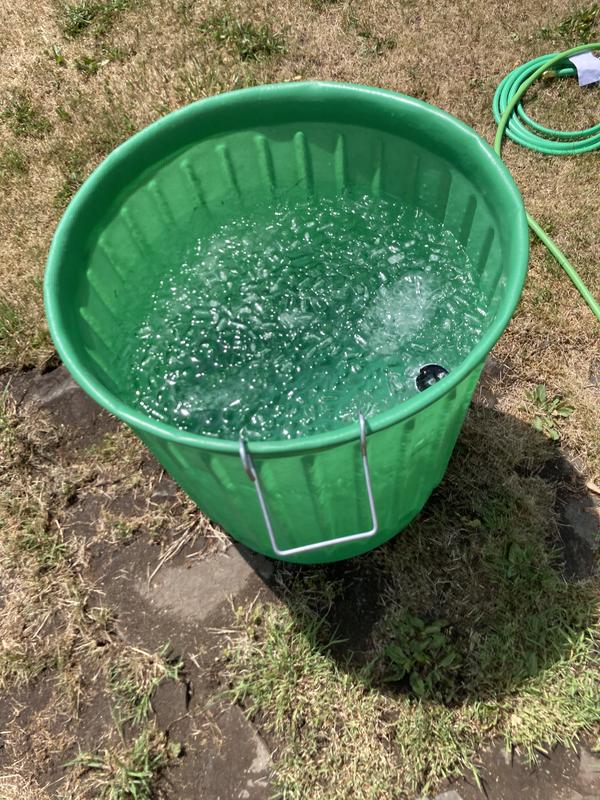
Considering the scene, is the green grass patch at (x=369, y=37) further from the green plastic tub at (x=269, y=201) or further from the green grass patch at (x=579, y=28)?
the green plastic tub at (x=269, y=201)

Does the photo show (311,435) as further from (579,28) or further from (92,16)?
(92,16)

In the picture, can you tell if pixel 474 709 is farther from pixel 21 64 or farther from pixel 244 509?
pixel 21 64

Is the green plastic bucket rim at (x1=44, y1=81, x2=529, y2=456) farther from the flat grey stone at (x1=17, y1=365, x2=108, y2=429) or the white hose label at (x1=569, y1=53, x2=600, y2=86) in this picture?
the white hose label at (x1=569, y1=53, x2=600, y2=86)

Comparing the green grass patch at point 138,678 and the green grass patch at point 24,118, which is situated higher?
the green grass patch at point 24,118

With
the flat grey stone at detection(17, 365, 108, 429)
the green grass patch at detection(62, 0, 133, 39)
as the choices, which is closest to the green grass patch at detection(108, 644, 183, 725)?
the flat grey stone at detection(17, 365, 108, 429)

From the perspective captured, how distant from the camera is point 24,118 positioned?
2.76 metres

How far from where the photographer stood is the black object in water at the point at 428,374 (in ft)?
5.35

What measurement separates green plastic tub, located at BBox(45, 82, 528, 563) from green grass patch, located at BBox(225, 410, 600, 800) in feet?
0.53

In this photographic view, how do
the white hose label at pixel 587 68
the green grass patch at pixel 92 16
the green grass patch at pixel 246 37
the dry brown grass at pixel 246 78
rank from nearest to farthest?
the dry brown grass at pixel 246 78
the white hose label at pixel 587 68
the green grass patch at pixel 246 37
the green grass patch at pixel 92 16

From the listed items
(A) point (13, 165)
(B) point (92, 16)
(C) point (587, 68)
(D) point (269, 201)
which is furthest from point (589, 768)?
(B) point (92, 16)

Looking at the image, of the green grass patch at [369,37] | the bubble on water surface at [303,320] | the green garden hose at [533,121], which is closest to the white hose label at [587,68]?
the green garden hose at [533,121]

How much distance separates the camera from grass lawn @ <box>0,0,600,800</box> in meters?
1.50

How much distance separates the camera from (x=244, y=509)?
4.35 feet

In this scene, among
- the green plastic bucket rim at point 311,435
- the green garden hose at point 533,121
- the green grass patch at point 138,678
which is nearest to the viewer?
the green plastic bucket rim at point 311,435
